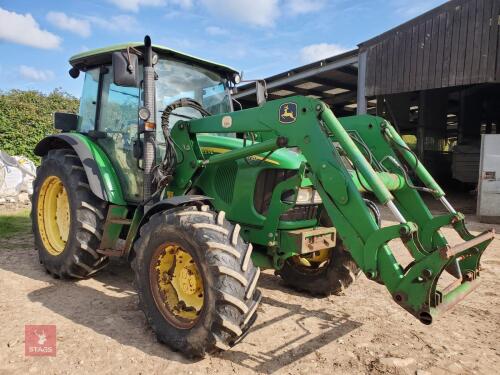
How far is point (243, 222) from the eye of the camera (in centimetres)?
350

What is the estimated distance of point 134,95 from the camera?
3943 mm

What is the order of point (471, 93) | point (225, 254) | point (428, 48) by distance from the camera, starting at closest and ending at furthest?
point (225, 254), point (428, 48), point (471, 93)

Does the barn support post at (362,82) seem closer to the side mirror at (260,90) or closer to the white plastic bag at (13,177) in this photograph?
the side mirror at (260,90)

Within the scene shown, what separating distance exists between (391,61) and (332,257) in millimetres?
8138

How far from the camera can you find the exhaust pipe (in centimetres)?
350

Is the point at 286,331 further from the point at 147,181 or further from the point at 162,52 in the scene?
the point at 162,52

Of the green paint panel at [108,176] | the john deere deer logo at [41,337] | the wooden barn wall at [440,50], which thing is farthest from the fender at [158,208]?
the wooden barn wall at [440,50]

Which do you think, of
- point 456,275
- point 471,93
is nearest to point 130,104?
point 456,275

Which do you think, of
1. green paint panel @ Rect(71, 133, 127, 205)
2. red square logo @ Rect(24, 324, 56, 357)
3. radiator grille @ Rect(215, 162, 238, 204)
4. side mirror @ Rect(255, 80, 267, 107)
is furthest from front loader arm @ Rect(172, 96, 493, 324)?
red square logo @ Rect(24, 324, 56, 357)

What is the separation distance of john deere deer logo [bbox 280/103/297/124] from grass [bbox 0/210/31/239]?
5352 mm

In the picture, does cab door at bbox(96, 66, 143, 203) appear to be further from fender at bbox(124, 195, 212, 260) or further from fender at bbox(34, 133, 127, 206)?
fender at bbox(124, 195, 212, 260)

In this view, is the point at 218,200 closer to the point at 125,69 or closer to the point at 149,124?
the point at 149,124

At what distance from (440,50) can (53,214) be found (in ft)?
30.3

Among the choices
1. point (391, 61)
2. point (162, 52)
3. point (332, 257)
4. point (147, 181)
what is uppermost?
point (391, 61)
